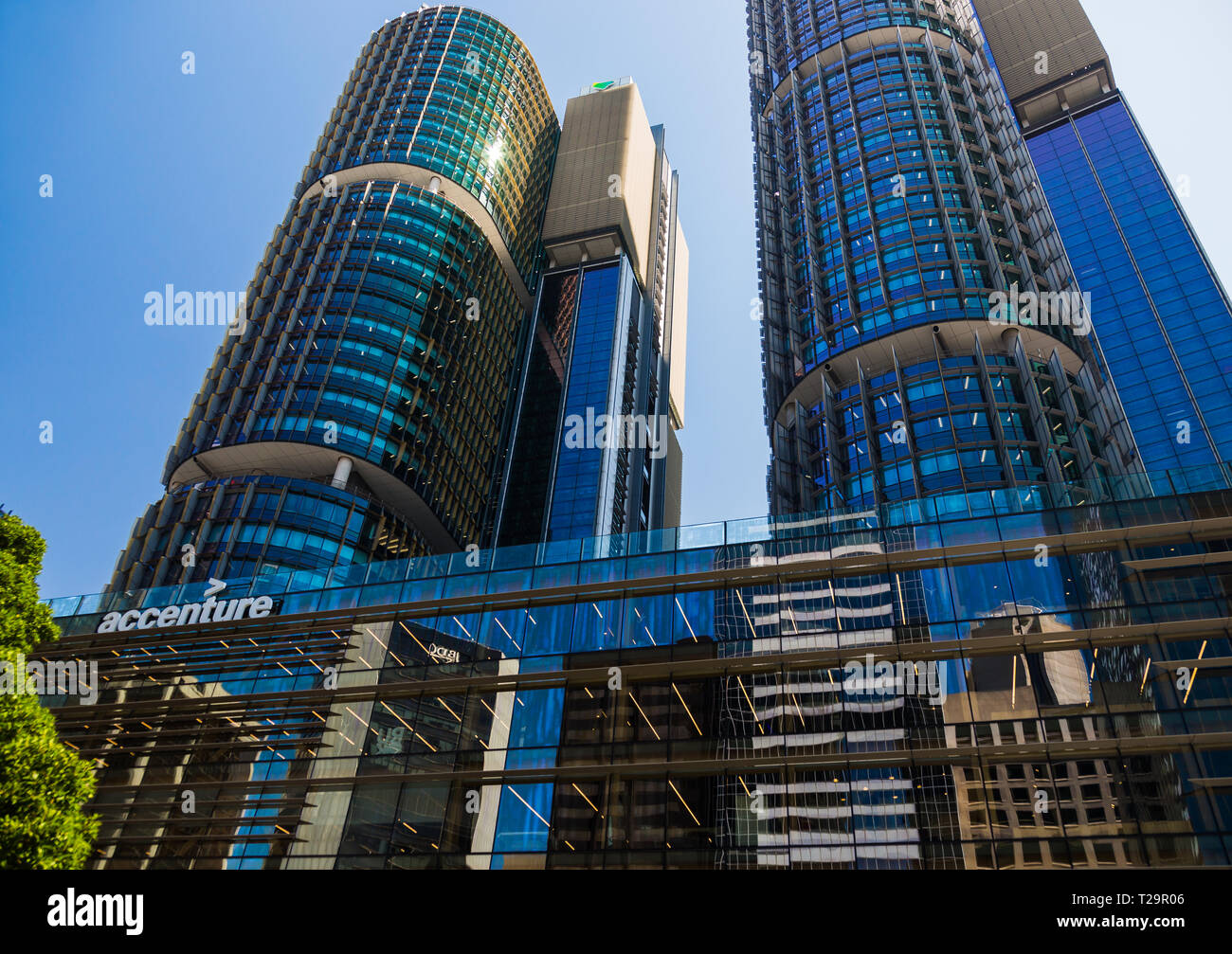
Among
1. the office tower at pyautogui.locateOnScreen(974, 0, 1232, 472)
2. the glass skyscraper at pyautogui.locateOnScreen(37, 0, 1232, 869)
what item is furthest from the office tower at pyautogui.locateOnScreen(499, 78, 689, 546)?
the glass skyscraper at pyautogui.locateOnScreen(37, 0, 1232, 869)

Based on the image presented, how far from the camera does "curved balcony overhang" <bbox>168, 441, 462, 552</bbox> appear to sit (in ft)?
268

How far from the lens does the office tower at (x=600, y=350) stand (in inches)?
4523

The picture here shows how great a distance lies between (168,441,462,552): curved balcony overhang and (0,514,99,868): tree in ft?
185

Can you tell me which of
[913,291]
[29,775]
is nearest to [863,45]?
[913,291]

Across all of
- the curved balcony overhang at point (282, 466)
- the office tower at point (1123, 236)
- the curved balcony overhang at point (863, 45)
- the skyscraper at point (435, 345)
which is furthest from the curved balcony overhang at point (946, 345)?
the curved balcony overhang at point (863, 45)

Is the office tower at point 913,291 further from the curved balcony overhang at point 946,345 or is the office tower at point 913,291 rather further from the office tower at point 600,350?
the office tower at point 600,350

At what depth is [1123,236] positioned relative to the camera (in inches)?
3900

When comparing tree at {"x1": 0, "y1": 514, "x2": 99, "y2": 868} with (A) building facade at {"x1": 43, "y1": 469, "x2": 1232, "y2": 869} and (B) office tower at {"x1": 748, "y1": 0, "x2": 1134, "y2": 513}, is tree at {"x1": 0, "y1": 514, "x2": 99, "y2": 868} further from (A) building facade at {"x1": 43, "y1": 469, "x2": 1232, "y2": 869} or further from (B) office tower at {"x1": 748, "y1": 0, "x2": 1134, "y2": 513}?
(B) office tower at {"x1": 748, "y1": 0, "x2": 1134, "y2": 513}

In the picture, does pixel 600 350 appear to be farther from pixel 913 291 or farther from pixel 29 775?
pixel 29 775

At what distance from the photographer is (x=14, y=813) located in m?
21.7

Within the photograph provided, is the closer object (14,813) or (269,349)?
(14,813)
